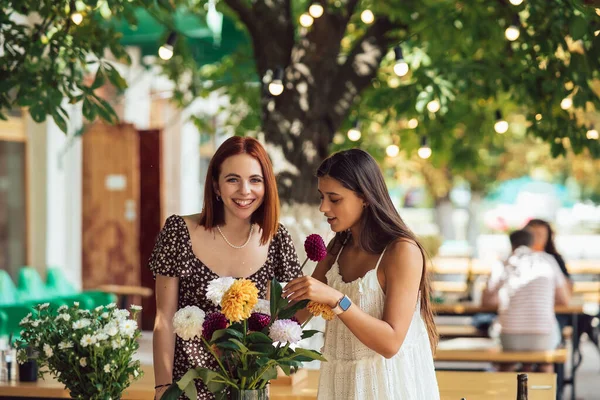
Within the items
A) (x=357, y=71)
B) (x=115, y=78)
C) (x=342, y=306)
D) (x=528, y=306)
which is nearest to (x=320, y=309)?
(x=342, y=306)

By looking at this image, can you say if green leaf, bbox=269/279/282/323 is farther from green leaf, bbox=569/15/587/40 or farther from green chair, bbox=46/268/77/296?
green chair, bbox=46/268/77/296

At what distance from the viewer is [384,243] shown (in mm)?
3271

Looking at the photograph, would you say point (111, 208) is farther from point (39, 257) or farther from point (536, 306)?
point (536, 306)

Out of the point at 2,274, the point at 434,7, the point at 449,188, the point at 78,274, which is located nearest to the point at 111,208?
the point at 78,274

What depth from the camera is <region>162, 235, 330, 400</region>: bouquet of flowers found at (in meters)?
2.81

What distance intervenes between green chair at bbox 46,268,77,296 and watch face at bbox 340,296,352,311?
937cm

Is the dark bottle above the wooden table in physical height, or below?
above

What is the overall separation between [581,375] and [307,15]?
6.98 m

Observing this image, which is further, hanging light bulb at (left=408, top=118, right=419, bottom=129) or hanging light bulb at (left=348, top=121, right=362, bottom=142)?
hanging light bulb at (left=348, top=121, right=362, bottom=142)

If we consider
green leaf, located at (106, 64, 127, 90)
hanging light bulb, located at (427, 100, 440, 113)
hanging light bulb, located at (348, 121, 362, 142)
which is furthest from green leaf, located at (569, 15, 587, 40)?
hanging light bulb, located at (348, 121, 362, 142)

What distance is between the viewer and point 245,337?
2.86 metres

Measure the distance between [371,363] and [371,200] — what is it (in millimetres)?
528

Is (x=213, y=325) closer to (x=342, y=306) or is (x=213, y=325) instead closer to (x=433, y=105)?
(x=342, y=306)

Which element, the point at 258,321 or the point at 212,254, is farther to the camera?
the point at 212,254
